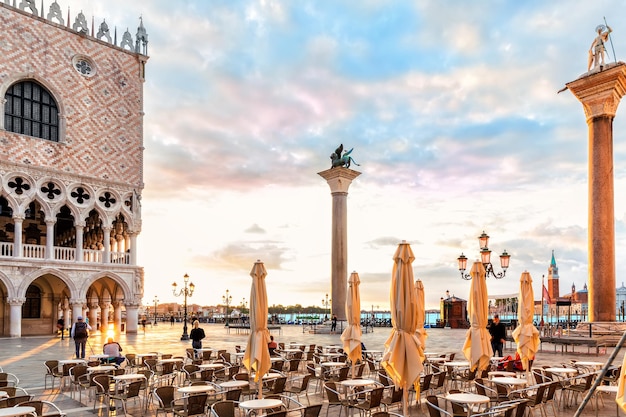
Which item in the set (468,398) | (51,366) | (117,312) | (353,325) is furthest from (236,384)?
(117,312)

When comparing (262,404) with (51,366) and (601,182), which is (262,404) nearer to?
(51,366)

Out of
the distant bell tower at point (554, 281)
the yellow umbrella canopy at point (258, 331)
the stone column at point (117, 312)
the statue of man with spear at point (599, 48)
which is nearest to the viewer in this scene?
the yellow umbrella canopy at point (258, 331)

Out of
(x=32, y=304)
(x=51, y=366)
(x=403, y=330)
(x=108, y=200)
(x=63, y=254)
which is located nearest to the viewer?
(x=403, y=330)

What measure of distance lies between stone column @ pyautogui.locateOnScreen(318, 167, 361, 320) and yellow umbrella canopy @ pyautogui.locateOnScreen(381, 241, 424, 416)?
62.1 feet

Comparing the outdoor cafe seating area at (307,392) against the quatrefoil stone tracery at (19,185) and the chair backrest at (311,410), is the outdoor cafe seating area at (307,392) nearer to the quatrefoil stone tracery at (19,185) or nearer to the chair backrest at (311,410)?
the chair backrest at (311,410)

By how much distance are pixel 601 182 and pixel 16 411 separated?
55.9 feet

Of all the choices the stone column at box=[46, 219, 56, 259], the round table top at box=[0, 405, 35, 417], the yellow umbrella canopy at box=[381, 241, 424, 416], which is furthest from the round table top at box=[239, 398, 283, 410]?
the stone column at box=[46, 219, 56, 259]

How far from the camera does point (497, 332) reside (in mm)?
14852

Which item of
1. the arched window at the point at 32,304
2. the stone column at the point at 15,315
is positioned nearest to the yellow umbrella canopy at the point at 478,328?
the stone column at the point at 15,315

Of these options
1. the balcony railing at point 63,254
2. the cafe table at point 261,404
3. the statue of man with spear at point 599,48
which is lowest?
the cafe table at point 261,404

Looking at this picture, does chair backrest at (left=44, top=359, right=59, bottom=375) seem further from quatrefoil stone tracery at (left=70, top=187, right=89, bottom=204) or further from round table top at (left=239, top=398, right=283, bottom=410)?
quatrefoil stone tracery at (left=70, top=187, right=89, bottom=204)

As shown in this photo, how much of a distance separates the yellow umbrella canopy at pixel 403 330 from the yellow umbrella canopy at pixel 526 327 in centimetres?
402

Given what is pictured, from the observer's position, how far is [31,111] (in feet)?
102

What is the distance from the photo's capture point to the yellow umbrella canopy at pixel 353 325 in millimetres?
11289
